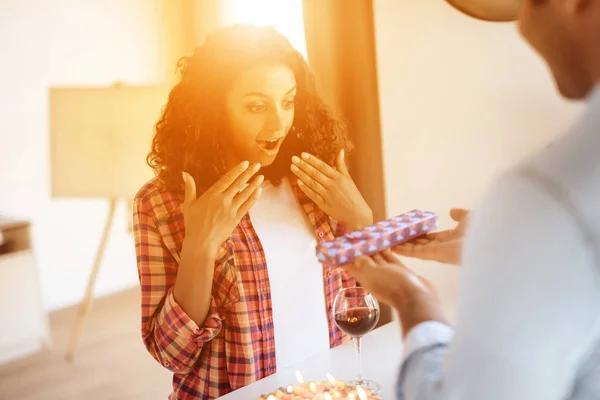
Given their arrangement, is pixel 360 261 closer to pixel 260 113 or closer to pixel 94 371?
pixel 260 113

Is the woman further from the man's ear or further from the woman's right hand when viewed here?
the man's ear

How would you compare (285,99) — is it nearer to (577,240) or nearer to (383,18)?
(383,18)

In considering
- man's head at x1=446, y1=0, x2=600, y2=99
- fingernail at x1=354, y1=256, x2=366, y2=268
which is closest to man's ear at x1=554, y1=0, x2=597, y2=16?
man's head at x1=446, y1=0, x2=600, y2=99

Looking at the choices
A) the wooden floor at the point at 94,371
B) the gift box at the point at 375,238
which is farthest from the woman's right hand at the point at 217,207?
the wooden floor at the point at 94,371

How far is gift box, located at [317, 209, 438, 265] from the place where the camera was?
857 millimetres

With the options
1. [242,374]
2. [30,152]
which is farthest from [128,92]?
[30,152]

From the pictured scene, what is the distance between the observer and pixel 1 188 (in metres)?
2.84

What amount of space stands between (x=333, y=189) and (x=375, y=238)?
362 millimetres

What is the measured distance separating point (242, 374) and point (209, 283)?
189 mm

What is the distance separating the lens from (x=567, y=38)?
446 mm

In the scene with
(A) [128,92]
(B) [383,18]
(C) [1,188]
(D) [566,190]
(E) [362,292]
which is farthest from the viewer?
(C) [1,188]

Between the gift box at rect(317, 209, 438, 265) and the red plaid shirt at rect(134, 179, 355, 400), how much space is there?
28cm

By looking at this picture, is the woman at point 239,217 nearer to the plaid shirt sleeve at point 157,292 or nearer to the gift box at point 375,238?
the plaid shirt sleeve at point 157,292

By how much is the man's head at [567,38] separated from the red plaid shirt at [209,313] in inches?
29.9
